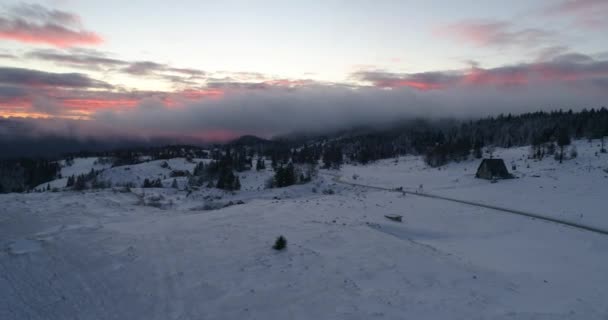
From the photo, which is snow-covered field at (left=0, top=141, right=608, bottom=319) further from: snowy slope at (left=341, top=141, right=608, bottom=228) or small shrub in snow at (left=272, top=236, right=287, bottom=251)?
snowy slope at (left=341, top=141, right=608, bottom=228)

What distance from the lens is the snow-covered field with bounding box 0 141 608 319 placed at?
13.7 metres

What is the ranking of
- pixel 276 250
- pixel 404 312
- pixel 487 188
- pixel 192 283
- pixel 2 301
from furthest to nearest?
pixel 487 188 → pixel 276 250 → pixel 192 283 → pixel 2 301 → pixel 404 312

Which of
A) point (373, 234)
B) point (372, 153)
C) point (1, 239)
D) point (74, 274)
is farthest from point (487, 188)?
point (372, 153)

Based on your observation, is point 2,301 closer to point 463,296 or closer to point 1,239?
point 1,239

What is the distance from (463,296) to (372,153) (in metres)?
148

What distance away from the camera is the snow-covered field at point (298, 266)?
539 inches

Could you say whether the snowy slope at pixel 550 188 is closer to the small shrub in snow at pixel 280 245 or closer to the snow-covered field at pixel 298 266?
the snow-covered field at pixel 298 266

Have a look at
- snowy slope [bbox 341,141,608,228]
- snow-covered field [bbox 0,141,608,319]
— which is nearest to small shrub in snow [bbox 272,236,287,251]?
snow-covered field [bbox 0,141,608,319]

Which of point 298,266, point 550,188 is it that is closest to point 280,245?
point 298,266

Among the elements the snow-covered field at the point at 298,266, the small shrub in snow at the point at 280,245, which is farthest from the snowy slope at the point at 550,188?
the small shrub in snow at the point at 280,245

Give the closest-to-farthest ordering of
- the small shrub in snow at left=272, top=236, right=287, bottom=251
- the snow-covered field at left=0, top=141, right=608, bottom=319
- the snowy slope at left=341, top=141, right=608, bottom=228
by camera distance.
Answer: the snow-covered field at left=0, top=141, right=608, bottom=319 → the small shrub in snow at left=272, top=236, right=287, bottom=251 → the snowy slope at left=341, top=141, right=608, bottom=228

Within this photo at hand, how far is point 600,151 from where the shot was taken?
76000 mm

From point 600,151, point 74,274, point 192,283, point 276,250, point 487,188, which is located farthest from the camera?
point 600,151

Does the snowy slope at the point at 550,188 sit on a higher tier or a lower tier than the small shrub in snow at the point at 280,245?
lower
